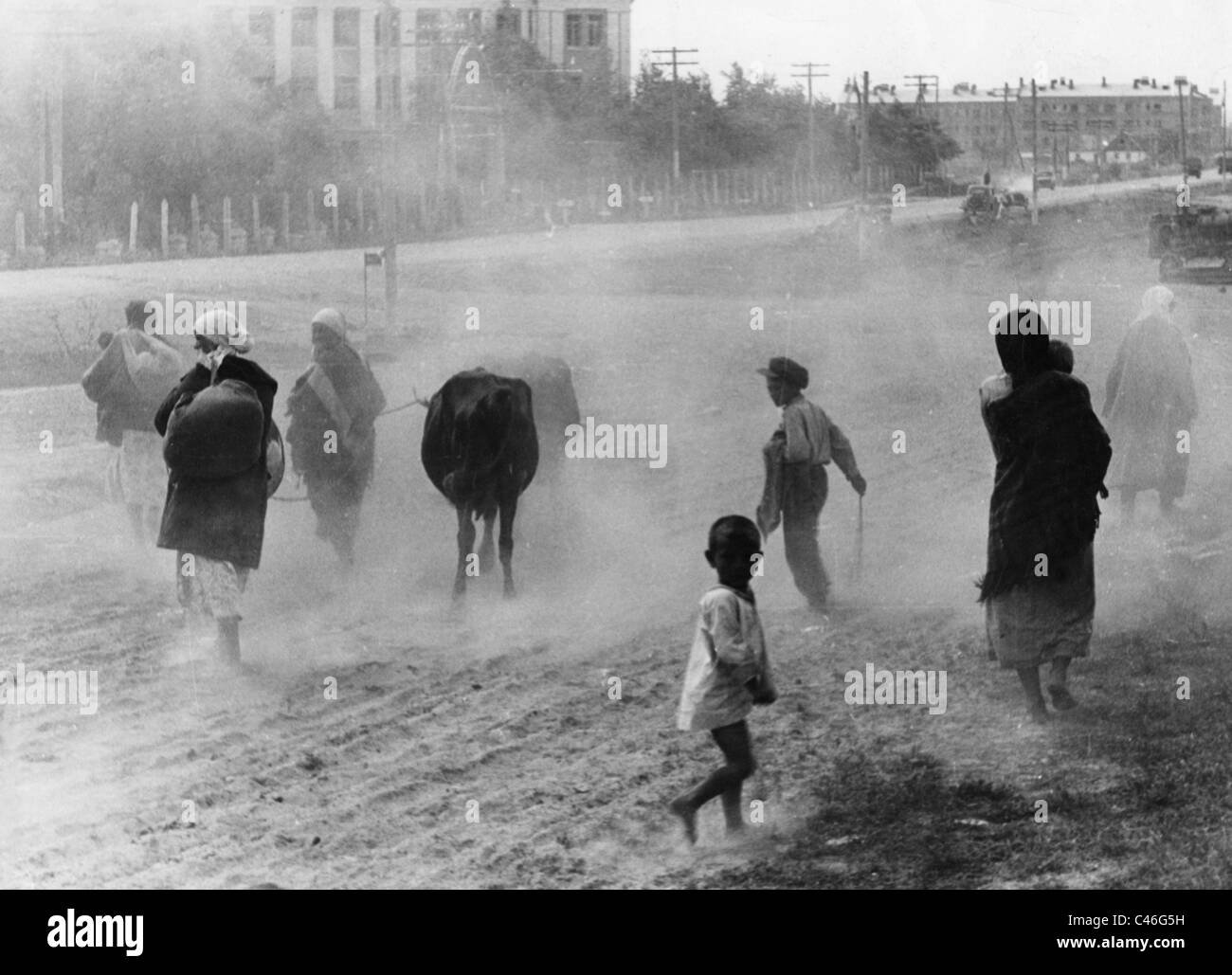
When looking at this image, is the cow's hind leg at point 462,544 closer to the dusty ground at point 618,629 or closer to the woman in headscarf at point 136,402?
the dusty ground at point 618,629

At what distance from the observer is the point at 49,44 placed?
28.9ft

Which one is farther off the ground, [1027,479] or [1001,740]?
[1027,479]

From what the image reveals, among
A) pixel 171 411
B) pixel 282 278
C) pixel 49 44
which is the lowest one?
pixel 171 411

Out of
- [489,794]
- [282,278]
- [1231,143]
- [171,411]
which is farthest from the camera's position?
[282,278]

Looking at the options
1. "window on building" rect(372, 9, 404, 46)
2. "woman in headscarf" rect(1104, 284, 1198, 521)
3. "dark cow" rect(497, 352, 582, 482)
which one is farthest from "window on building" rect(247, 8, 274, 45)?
"woman in headscarf" rect(1104, 284, 1198, 521)

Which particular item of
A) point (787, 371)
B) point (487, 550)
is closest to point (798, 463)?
point (787, 371)

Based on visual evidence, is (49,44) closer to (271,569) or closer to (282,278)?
(282,278)

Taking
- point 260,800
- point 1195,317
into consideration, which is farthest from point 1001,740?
point 1195,317

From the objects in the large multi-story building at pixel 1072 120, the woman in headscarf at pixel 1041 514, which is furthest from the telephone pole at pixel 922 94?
the woman in headscarf at pixel 1041 514

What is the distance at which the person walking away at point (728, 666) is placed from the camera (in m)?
5.65

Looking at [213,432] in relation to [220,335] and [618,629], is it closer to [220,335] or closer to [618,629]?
[220,335]

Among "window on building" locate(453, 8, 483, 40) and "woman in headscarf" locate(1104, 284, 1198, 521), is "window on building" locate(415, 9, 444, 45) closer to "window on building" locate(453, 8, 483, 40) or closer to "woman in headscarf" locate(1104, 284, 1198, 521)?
"window on building" locate(453, 8, 483, 40)

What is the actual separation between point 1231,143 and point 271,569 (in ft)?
17.3

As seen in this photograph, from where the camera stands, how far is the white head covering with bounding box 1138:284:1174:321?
31.3ft
